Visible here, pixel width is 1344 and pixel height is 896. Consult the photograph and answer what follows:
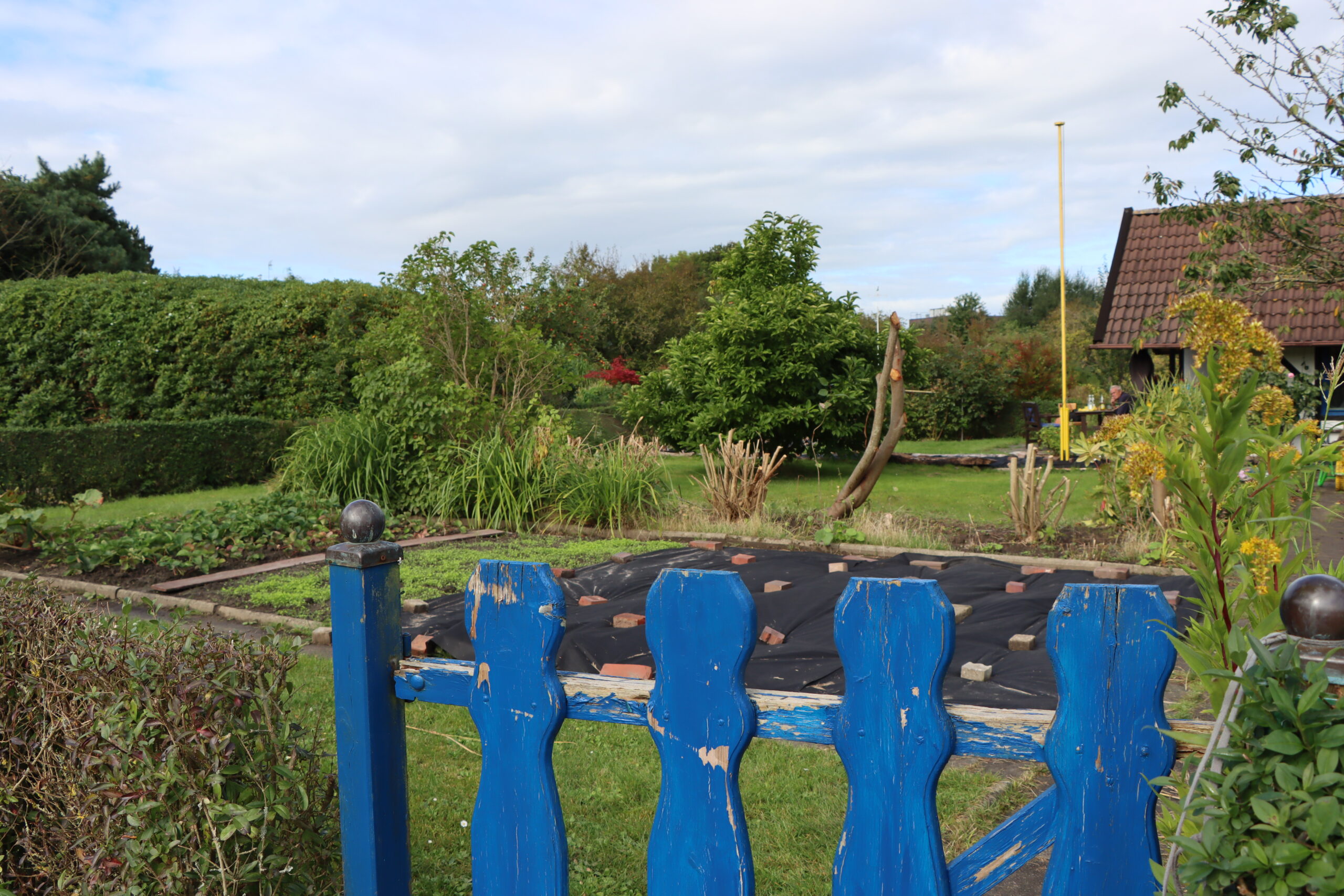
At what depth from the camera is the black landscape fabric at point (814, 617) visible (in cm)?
392

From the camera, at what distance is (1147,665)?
1305mm

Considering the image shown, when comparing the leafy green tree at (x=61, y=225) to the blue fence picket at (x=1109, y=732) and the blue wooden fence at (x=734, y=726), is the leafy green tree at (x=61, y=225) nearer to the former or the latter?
the blue wooden fence at (x=734, y=726)

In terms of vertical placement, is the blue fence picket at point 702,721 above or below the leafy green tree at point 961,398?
below

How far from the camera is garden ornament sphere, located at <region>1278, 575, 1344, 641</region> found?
41.4 inches

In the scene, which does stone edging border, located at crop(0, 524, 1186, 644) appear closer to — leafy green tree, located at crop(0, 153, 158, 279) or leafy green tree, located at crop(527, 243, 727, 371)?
leafy green tree, located at crop(527, 243, 727, 371)

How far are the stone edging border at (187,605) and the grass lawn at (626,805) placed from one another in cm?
124

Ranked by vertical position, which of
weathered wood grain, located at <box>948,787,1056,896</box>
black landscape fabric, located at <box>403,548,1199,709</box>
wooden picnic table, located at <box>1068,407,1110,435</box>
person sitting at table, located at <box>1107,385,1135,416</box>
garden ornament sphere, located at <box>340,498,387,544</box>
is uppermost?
person sitting at table, located at <box>1107,385,1135,416</box>

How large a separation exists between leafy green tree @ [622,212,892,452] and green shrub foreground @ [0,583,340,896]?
36.7ft

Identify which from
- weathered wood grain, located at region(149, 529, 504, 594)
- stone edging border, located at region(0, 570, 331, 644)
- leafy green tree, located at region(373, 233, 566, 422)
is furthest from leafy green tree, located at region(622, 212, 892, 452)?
stone edging border, located at region(0, 570, 331, 644)

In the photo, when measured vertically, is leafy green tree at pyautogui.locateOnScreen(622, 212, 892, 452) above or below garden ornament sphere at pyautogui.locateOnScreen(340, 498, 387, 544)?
above

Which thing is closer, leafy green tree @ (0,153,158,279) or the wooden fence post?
the wooden fence post

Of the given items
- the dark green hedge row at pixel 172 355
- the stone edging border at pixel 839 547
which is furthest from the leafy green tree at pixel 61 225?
the stone edging border at pixel 839 547

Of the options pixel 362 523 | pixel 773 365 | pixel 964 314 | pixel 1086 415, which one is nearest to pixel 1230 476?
pixel 362 523

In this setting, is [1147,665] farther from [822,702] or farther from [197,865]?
[197,865]
